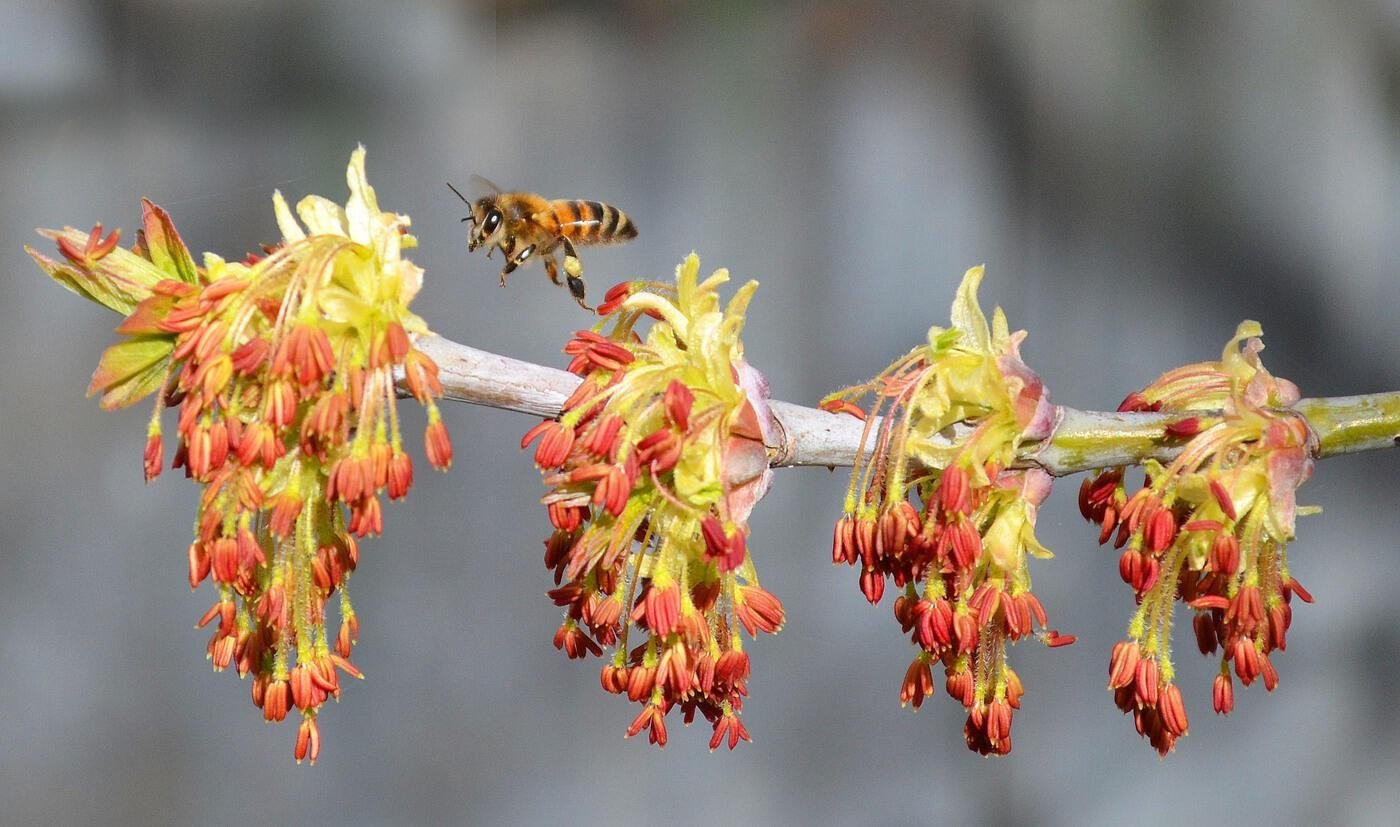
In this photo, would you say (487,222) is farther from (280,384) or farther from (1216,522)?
(1216,522)

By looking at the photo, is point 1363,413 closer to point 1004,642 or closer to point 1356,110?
point 1004,642

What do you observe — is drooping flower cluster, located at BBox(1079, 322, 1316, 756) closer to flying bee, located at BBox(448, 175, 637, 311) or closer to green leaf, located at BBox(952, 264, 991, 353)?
green leaf, located at BBox(952, 264, 991, 353)

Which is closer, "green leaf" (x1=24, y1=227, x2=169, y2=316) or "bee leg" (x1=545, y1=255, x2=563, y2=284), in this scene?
"green leaf" (x1=24, y1=227, x2=169, y2=316)

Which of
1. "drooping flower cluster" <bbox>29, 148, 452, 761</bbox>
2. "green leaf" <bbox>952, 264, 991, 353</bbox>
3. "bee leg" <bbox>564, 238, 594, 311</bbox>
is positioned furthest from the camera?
"bee leg" <bbox>564, 238, 594, 311</bbox>

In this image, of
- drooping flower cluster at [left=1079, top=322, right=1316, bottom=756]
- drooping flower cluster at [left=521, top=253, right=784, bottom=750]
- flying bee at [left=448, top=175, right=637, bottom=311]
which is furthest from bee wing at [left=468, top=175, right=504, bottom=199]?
drooping flower cluster at [left=1079, top=322, right=1316, bottom=756]

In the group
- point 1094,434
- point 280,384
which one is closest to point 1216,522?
point 1094,434

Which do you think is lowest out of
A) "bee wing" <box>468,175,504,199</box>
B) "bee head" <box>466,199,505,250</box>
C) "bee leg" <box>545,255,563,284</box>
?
"bee leg" <box>545,255,563,284</box>

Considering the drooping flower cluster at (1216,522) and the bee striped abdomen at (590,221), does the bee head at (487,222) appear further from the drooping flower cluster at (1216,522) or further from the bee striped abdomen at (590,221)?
the drooping flower cluster at (1216,522)
